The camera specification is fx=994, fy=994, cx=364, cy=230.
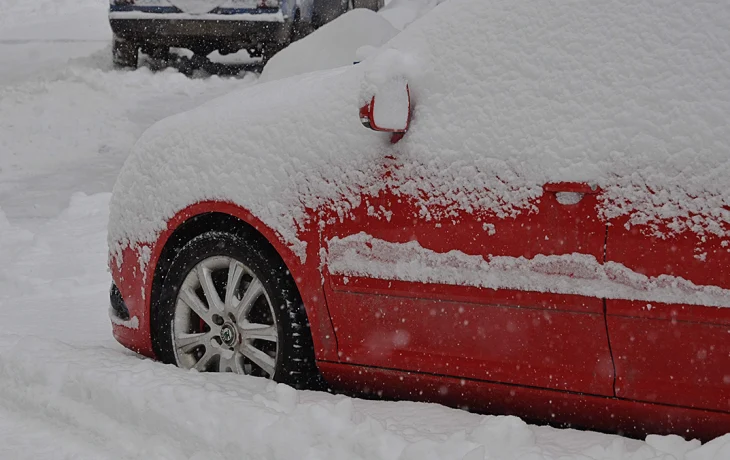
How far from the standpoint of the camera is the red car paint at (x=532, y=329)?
2.85 m

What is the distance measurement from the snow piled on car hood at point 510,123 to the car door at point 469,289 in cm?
6

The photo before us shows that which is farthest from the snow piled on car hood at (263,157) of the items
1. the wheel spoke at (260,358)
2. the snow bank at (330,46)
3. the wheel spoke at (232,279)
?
the snow bank at (330,46)

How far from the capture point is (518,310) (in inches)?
124

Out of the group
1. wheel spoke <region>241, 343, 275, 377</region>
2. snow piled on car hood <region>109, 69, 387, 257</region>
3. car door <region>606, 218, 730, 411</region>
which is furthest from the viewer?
wheel spoke <region>241, 343, 275, 377</region>

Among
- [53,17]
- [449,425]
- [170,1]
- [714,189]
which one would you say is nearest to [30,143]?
[170,1]

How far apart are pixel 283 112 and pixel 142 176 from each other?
839 millimetres

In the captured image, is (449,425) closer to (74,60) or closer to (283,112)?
(283,112)

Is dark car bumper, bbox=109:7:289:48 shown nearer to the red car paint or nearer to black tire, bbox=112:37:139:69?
black tire, bbox=112:37:139:69

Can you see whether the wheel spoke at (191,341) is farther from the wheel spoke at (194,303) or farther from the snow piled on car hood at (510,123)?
the snow piled on car hood at (510,123)

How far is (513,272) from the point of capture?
313 cm

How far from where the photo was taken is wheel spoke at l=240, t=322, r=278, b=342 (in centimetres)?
379

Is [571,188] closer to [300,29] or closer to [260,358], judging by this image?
[260,358]

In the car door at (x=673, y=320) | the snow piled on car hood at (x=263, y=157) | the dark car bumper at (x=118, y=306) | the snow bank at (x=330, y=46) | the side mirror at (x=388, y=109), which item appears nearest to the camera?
the car door at (x=673, y=320)

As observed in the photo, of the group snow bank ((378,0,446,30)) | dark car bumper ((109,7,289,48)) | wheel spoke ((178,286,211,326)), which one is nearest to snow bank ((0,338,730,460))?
wheel spoke ((178,286,211,326))
